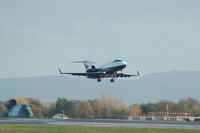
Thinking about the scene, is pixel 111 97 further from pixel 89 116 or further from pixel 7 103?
pixel 7 103

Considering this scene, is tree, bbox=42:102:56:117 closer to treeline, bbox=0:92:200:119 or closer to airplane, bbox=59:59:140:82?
treeline, bbox=0:92:200:119

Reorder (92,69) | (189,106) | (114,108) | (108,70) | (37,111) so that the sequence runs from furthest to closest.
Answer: (37,111), (114,108), (189,106), (92,69), (108,70)

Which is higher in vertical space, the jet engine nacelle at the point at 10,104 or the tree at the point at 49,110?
the jet engine nacelle at the point at 10,104

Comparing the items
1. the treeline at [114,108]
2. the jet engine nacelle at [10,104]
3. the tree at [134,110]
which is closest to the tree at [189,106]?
the treeline at [114,108]

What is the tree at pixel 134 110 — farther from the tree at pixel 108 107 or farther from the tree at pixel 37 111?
the tree at pixel 37 111

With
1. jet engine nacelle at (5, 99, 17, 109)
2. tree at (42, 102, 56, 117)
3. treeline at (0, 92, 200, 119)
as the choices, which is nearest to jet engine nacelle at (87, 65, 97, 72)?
treeline at (0, 92, 200, 119)

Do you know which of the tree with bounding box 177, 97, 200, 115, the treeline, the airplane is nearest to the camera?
the airplane

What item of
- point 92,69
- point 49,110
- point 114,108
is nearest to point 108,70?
point 92,69

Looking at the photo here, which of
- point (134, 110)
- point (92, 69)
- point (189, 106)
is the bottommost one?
point (134, 110)

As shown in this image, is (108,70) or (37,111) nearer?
(108,70)

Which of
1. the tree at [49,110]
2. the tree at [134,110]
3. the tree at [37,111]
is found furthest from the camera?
the tree at [49,110]

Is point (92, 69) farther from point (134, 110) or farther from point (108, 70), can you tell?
point (134, 110)

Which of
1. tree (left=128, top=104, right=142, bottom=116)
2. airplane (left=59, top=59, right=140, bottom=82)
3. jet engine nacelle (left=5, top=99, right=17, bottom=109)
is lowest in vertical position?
tree (left=128, top=104, right=142, bottom=116)

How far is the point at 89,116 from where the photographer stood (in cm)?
15325
